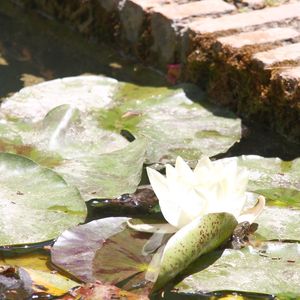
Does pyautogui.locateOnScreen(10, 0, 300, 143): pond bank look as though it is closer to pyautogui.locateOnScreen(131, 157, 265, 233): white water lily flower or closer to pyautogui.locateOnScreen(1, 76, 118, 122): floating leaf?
pyautogui.locateOnScreen(1, 76, 118, 122): floating leaf

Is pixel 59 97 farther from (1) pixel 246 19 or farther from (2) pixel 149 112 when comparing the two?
(1) pixel 246 19

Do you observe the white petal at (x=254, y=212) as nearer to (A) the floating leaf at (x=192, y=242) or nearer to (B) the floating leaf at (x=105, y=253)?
(A) the floating leaf at (x=192, y=242)

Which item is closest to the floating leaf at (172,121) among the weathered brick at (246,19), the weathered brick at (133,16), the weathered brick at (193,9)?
the weathered brick at (246,19)

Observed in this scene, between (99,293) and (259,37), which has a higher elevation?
(259,37)

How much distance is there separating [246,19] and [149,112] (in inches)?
20.5

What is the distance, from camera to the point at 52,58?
3059 millimetres

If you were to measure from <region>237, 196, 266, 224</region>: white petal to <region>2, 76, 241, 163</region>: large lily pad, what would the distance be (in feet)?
1.37

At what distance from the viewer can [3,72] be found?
9.55 feet

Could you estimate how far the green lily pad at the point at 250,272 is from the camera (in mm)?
1631

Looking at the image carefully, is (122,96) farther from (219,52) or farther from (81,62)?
(81,62)

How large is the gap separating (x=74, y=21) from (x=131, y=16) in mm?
414

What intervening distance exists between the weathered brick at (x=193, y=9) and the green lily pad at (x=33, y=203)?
983 millimetres

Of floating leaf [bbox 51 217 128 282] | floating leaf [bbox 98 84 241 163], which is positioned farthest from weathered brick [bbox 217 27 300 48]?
floating leaf [bbox 51 217 128 282]

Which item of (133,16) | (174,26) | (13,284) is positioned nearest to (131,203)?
(13,284)
